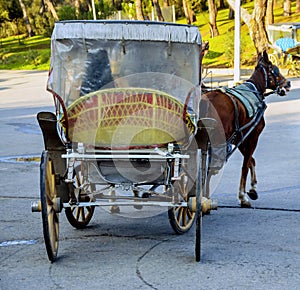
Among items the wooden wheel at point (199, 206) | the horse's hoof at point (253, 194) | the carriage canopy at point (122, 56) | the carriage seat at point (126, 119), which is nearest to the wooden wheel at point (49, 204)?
the carriage seat at point (126, 119)

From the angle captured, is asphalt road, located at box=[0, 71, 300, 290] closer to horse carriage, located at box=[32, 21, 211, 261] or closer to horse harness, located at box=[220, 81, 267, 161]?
horse carriage, located at box=[32, 21, 211, 261]

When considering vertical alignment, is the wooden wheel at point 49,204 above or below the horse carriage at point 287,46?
above

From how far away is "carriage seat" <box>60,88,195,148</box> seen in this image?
7.07 meters

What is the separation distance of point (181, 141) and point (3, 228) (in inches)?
104

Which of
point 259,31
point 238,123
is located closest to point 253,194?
point 238,123

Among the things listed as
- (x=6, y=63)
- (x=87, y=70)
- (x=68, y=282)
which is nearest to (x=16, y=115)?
(x=87, y=70)

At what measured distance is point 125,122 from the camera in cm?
711

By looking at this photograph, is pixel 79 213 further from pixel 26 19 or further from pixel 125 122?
pixel 26 19

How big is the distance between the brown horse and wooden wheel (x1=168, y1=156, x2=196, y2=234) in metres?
0.41

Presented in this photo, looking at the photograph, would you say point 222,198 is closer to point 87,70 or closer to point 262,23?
point 87,70

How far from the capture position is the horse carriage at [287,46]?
33344 mm

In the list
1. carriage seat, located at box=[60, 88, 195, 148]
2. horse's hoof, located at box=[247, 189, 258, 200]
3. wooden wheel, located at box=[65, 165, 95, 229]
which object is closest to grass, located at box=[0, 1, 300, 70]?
horse's hoof, located at box=[247, 189, 258, 200]

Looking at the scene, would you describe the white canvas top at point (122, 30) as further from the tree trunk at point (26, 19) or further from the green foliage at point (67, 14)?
the tree trunk at point (26, 19)

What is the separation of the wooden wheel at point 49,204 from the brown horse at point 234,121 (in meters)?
1.51
